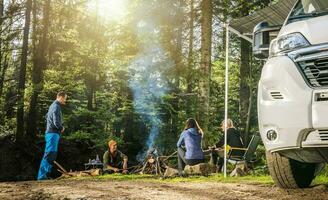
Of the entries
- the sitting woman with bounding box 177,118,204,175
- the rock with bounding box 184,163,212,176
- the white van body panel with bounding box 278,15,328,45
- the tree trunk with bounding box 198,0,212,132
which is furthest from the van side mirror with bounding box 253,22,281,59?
the tree trunk with bounding box 198,0,212,132

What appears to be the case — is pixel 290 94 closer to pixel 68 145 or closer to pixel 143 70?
pixel 143 70

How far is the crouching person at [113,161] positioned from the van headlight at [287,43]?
23.0ft

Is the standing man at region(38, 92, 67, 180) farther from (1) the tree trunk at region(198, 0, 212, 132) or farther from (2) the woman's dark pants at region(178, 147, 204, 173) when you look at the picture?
(1) the tree trunk at region(198, 0, 212, 132)

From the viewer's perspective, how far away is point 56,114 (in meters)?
9.62

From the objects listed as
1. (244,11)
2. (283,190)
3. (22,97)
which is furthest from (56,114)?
(22,97)

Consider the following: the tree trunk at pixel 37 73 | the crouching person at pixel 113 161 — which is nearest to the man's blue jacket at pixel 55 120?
the crouching person at pixel 113 161

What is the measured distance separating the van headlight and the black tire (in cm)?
103

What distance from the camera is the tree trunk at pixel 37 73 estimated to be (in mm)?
21277

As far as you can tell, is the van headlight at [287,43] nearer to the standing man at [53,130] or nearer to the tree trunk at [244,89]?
the standing man at [53,130]

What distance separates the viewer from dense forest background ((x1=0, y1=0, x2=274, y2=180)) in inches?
681

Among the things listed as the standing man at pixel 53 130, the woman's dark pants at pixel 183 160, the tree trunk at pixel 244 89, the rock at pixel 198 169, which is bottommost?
the rock at pixel 198 169

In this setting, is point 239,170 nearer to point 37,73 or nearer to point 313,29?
point 313,29

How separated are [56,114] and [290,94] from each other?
6.62 meters

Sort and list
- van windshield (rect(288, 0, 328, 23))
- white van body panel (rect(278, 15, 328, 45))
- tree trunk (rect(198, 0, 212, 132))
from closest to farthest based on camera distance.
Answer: white van body panel (rect(278, 15, 328, 45))
van windshield (rect(288, 0, 328, 23))
tree trunk (rect(198, 0, 212, 132))
